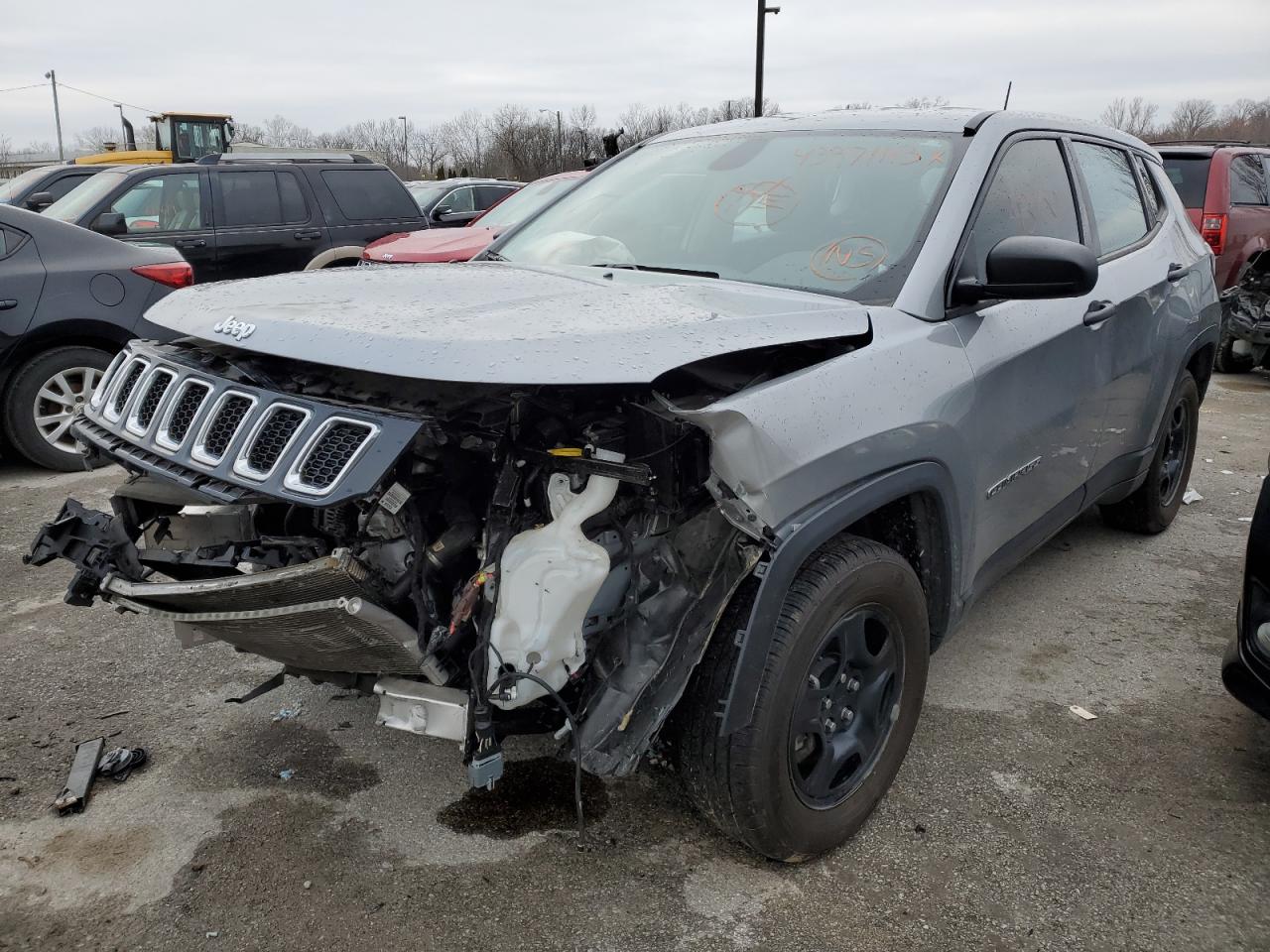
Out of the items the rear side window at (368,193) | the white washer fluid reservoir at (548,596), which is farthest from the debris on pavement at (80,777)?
the rear side window at (368,193)

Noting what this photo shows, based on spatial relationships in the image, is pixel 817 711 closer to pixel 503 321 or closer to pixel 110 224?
pixel 503 321

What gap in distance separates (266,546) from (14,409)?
14.8 ft

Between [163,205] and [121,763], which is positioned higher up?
[163,205]

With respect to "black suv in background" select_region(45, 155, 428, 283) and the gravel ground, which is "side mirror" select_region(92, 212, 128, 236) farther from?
the gravel ground

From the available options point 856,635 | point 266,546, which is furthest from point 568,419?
point 856,635

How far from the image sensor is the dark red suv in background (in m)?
8.86

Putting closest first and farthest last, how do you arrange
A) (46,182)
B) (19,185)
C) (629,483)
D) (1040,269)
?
1. (629,483)
2. (1040,269)
3. (19,185)
4. (46,182)

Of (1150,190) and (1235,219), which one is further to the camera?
(1235,219)

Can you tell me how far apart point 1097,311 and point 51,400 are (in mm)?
5668

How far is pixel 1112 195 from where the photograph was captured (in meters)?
3.89

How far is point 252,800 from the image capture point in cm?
278

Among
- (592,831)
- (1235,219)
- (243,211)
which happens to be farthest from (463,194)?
(592,831)

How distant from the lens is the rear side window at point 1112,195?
3680mm

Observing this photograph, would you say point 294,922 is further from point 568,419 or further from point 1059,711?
point 1059,711
